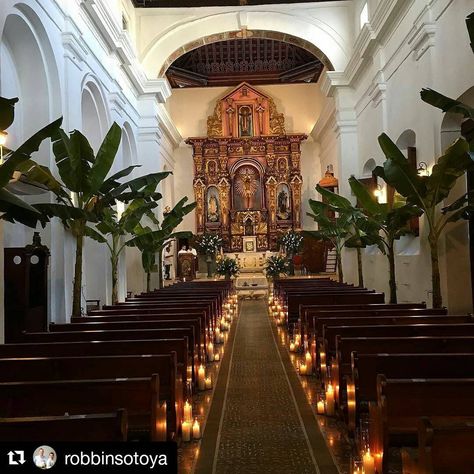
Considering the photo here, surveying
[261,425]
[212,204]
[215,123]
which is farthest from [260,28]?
[261,425]

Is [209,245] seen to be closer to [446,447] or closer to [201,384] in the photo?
[201,384]

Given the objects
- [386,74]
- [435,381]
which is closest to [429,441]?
[435,381]

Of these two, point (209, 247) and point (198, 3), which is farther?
point (209, 247)

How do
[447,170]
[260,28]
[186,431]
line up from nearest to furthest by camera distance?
[186,431], [447,170], [260,28]

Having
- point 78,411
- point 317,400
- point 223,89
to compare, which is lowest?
point 317,400

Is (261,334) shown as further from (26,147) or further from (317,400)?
(26,147)

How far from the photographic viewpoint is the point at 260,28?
18078mm

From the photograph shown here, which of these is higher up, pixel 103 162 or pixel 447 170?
pixel 103 162

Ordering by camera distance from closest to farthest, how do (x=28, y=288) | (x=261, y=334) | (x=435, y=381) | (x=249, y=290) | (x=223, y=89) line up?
1. (x=435, y=381)
2. (x=28, y=288)
3. (x=261, y=334)
4. (x=249, y=290)
5. (x=223, y=89)

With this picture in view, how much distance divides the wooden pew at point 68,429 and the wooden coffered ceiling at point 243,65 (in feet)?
76.5

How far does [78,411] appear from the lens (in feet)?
11.0

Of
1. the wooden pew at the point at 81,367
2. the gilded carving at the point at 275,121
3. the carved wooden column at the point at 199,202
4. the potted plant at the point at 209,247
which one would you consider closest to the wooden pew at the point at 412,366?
the wooden pew at the point at 81,367

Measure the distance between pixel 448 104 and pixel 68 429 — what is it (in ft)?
17.9

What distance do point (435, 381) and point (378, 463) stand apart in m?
0.65
